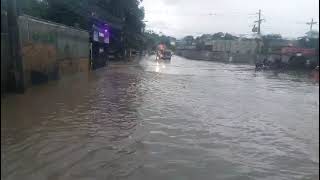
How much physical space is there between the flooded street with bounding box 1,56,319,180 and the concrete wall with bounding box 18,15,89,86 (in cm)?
195

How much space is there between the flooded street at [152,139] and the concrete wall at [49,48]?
1.95 metres

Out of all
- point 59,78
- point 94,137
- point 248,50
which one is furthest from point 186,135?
point 248,50

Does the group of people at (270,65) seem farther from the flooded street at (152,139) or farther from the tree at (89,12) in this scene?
the flooded street at (152,139)

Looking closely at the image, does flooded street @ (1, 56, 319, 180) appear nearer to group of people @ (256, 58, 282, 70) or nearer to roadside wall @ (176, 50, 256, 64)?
group of people @ (256, 58, 282, 70)

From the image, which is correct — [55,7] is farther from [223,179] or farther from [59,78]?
[223,179]

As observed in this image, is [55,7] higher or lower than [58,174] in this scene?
higher

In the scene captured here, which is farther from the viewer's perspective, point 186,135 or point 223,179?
point 186,135

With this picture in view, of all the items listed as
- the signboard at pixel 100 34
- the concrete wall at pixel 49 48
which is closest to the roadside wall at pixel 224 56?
the signboard at pixel 100 34

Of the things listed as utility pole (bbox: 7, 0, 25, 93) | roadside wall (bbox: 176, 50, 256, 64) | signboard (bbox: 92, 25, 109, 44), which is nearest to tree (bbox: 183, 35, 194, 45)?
roadside wall (bbox: 176, 50, 256, 64)

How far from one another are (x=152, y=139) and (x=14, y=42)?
7555 millimetres

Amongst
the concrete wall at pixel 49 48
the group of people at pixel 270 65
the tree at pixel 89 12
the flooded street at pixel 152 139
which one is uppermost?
the tree at pixel 89 12

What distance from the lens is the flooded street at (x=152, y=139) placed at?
7070 millimetres

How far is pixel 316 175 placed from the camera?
280 inches

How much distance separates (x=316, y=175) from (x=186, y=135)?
3347 mm
